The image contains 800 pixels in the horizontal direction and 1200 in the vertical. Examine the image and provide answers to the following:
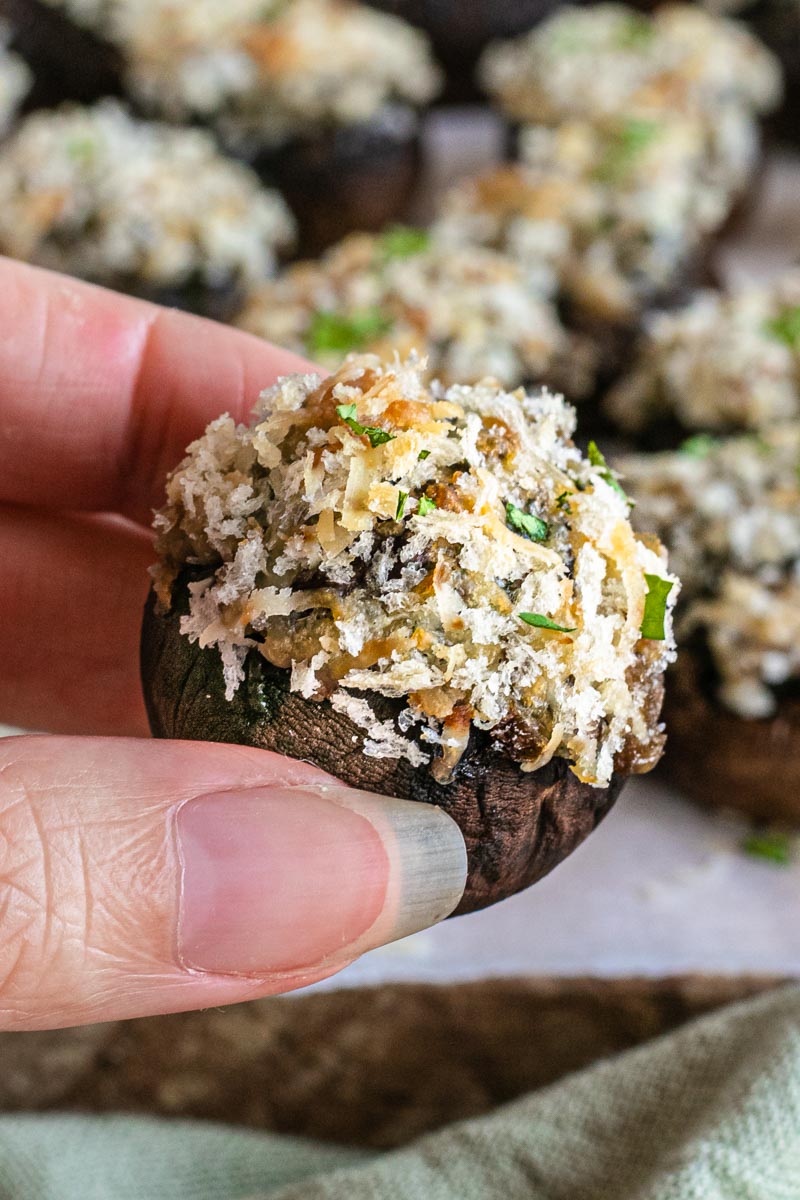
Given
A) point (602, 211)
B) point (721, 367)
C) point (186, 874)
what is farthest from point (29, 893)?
point (602, 211)

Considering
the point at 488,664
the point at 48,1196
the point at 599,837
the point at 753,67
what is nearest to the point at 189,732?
the point at 488,664

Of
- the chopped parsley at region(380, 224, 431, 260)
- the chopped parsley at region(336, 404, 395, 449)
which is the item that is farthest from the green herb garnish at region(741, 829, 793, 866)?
the chopped parsley at region(380, 224, 431, 260)

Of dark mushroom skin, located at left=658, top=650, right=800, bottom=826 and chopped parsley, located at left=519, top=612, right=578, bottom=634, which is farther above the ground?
chopped parsley, located at left=519, top=612, right=578, bottom=634

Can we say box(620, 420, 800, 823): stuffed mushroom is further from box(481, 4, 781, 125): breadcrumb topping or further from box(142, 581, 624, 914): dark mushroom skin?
box(481, 4, 781, 125): breadcrumb topping

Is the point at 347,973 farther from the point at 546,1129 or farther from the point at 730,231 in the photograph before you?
the point at 730,231

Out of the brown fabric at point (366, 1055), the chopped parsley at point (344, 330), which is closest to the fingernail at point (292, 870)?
the brown fabric at point (366, 1055)

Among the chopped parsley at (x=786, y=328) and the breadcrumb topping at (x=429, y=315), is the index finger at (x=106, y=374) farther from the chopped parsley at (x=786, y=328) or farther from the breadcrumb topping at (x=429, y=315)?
the chopped parsley at (x=786, y=328)
